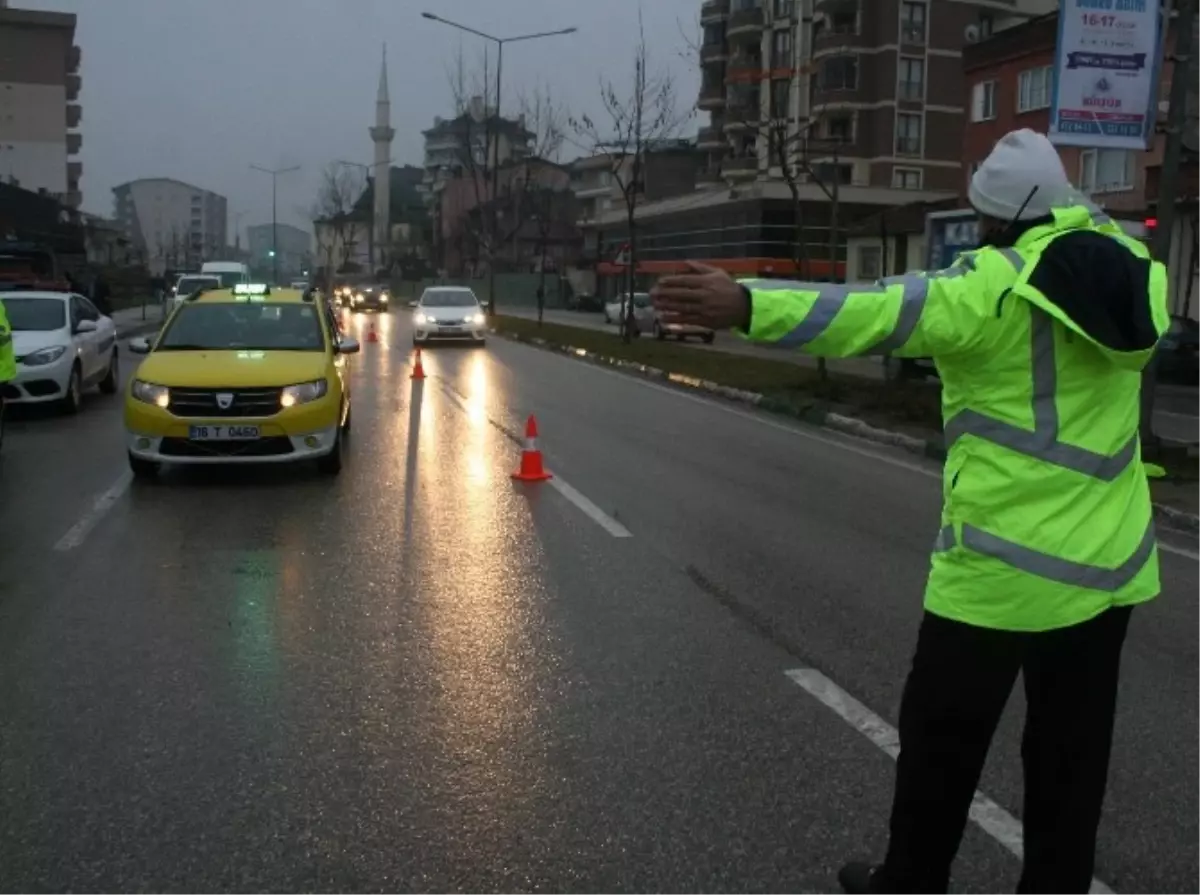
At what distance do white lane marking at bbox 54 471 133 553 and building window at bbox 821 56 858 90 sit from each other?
6472 centimetres

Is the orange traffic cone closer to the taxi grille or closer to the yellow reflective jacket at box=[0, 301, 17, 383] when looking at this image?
the taxi grille

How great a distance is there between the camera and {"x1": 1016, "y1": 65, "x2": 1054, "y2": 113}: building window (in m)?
41.9

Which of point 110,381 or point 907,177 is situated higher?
point 907,177

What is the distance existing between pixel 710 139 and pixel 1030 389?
283 feet

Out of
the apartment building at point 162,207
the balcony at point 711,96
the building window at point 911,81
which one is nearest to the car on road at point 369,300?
the balcony at point 711,96

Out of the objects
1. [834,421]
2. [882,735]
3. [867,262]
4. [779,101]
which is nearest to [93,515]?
[882,735]

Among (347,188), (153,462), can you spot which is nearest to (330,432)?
(153,462)

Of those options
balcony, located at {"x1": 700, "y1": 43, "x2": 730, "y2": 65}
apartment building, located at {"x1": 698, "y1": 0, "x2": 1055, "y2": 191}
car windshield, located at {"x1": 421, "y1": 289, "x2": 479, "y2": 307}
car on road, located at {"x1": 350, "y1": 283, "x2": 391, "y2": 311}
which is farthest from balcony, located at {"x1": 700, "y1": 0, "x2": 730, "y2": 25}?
car windshield, located at {"x1": 421, "y1": 289, "x2": 479, "y2": 307}

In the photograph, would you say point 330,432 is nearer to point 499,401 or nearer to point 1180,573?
point 1180,573

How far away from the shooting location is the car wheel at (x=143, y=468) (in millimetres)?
11523

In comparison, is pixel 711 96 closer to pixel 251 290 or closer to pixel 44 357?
pixel 44 357

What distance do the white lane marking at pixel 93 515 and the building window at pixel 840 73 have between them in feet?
212

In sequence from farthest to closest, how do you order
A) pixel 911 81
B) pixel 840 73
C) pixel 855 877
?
pixel 911 81
pixel 840 73
pixel 855 877

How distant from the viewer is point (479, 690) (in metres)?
5.82
